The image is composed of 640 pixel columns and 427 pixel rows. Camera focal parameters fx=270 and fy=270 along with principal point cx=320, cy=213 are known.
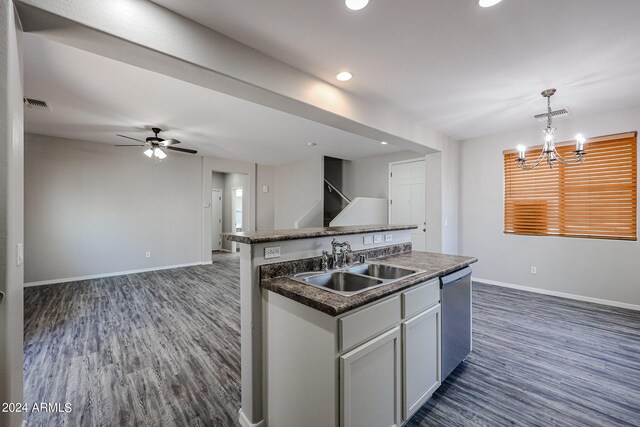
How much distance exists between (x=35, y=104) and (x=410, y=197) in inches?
229

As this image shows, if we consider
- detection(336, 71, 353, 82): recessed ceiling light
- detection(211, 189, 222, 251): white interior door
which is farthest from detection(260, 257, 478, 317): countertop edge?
detection(211, 189, 222, 251): white interior door

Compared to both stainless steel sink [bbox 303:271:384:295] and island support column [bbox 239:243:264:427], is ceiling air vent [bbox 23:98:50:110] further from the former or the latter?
stainless steel sink [bbox 303:271:384:295]

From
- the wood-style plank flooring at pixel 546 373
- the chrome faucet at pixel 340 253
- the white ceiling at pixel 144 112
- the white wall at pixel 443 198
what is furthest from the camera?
the white wall at pixel 443 198

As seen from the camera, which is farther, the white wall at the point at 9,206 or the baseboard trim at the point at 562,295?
the baseboard trim at the point at 562,295

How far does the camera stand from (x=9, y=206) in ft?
3.82

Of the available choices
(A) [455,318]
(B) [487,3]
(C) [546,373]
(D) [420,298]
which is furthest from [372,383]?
(B) [487,3]

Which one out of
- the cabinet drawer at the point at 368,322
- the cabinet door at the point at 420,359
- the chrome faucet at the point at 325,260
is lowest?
the cabinet door at the point at 420,359

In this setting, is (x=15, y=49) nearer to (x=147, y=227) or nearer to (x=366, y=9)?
(x=366, y=9)

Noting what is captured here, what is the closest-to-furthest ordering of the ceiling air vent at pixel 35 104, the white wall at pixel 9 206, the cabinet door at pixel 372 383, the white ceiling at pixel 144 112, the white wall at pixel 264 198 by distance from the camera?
the white wall at pixel 9 206, the cabinet door at pixel 372 383, the white ceiling at pixel 144 112, the ceiling air vent at pixel 35 104, the white wall at pixel 264 198

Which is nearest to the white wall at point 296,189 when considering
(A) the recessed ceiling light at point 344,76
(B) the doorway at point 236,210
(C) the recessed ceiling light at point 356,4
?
(B) the doorway at point 236,210

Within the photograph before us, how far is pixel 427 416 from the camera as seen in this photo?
5.70ft

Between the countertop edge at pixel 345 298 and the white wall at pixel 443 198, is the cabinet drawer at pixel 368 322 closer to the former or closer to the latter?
the countertop edge at pixel 345 298

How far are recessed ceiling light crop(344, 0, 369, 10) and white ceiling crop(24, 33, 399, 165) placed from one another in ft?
6.06

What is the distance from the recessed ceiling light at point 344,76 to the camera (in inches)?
96.1
